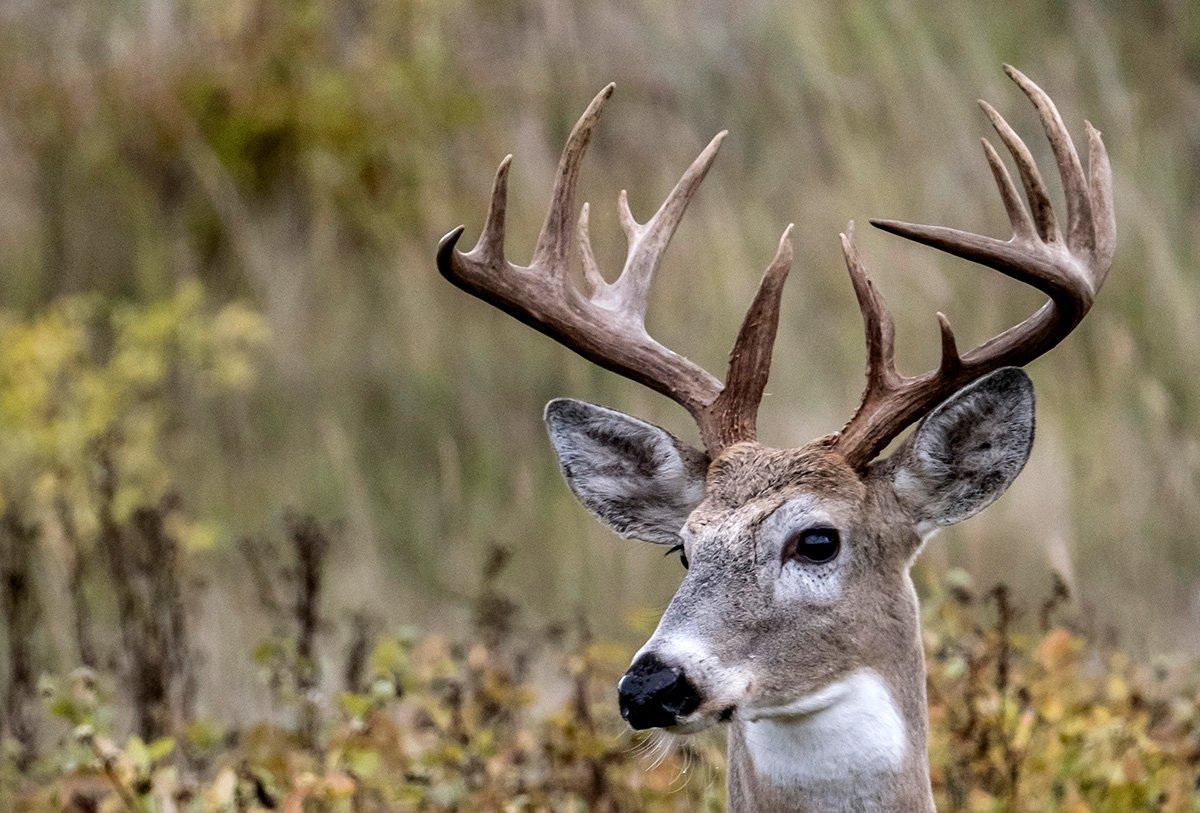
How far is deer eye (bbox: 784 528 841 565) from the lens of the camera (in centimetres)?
429

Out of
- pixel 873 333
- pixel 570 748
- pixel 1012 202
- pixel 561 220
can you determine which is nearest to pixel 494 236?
pixel 561 220

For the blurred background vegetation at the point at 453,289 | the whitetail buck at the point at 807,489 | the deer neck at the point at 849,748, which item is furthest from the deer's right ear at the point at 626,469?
the blurred background vegetation at the point at 453,289

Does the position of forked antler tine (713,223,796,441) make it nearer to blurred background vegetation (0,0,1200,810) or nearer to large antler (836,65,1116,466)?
large antler (836,65,1116,466)

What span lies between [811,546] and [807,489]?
143mm

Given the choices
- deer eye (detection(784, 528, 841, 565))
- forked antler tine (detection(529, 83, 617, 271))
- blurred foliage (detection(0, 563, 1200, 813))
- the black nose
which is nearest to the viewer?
the black nose

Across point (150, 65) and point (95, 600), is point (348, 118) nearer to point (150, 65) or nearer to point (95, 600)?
point (150, 65)

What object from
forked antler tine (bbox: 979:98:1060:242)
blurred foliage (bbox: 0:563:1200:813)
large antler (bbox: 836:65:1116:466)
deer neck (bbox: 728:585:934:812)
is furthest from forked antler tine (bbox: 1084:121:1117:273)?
blurred foliage (bbox: 0:563:1200:813)

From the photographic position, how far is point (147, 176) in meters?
11.8

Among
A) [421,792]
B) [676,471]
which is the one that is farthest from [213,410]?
[676,471]

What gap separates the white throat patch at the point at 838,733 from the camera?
13.7 ft

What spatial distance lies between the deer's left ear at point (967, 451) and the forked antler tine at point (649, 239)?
2.92ft

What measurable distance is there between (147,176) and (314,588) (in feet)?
21.1

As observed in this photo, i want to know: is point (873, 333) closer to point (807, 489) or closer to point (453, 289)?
point (807, 489)

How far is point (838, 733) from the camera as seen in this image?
13.7 feet
